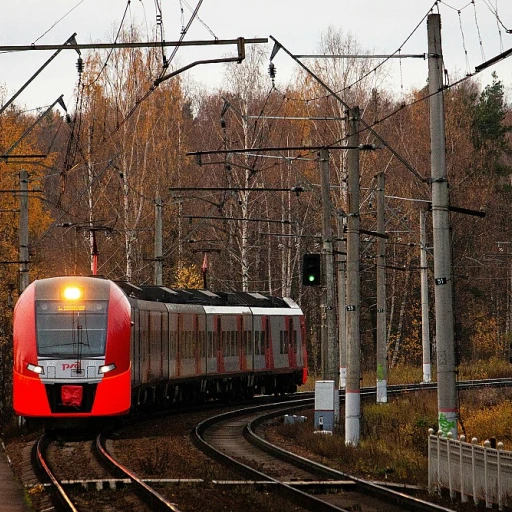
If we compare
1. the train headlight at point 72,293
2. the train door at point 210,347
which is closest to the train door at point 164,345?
the train door at point 210,347

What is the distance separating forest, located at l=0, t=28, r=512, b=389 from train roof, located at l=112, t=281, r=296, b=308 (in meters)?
5.61

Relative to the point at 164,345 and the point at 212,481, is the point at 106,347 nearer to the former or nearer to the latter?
the point at 164,345

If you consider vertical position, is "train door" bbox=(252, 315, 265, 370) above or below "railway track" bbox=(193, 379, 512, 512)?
above

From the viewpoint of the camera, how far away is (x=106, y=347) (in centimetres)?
2489

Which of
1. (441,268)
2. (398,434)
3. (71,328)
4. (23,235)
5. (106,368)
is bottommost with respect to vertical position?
(398,434)

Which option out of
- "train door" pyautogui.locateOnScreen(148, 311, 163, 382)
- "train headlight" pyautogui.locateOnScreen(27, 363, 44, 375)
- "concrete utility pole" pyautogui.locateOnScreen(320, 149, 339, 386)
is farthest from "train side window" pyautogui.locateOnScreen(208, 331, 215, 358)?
"train headlight" pyautogui.locateOnScreen(27, 363, 44, 375)

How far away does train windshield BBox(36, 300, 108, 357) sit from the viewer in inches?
974

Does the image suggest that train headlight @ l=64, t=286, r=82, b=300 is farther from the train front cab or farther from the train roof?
the train roof

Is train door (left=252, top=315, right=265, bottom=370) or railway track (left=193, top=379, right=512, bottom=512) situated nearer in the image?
railway track (left=193, top=379, right=512, bottom=512)

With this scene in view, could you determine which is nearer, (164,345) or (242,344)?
(164,345)

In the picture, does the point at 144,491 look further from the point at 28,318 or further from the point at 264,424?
the point at 264,424

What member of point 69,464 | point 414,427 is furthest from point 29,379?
point 414,427

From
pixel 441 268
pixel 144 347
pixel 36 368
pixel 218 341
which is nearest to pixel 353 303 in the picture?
pixel 144 347

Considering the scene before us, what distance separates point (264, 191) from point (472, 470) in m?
42.6
